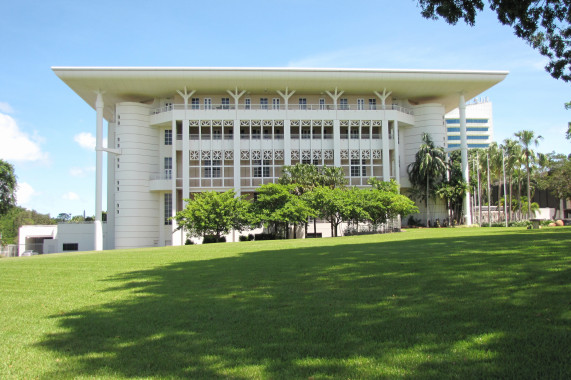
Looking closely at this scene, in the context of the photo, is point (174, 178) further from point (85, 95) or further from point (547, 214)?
point (547, 214)

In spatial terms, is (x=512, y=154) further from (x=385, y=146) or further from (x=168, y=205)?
(x=168, y=205)

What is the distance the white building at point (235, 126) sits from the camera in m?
47.6

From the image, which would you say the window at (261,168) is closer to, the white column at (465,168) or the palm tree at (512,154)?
the white column at (465,168)

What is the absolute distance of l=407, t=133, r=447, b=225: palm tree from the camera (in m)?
48.8

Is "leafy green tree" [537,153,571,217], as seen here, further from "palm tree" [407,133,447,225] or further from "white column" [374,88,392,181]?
"white column" [374,88,392,181]

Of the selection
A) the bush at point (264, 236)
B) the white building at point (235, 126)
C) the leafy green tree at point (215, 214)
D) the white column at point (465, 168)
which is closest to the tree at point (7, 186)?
the white building at point (235, 126)

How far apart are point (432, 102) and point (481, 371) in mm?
54607

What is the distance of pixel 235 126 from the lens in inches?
1921

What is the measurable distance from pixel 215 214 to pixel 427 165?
24.1 metres

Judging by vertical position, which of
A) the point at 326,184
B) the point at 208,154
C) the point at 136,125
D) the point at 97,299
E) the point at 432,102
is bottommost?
the point at 97,299

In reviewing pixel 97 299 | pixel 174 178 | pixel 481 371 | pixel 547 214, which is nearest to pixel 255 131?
pixel 174 178

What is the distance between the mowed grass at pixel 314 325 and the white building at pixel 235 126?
38337 millimetres

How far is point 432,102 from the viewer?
2167 inches

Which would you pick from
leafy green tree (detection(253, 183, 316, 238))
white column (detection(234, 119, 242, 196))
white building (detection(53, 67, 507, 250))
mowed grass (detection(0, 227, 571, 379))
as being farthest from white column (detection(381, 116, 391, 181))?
mowed grass (detection(0, 227, 571, 379))
